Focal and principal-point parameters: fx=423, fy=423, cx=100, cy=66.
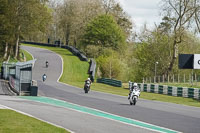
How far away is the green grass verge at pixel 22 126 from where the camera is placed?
13.6 meters

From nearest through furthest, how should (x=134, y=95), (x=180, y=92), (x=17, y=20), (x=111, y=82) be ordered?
(x=134, y=95), (x=180, y=92), (x=111, y=82), (x=17, y=20)

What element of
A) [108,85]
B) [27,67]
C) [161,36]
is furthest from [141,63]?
[27,67]

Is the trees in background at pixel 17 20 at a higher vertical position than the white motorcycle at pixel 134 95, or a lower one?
higher

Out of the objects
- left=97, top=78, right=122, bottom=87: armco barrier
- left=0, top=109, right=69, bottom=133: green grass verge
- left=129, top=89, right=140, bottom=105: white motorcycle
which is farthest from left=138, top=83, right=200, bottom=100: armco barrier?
left=0, top=109, right=69, bottom=133: green grass verge

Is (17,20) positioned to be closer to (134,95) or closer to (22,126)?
(134,95)

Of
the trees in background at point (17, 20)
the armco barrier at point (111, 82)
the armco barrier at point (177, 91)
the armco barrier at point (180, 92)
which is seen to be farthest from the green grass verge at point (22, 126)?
the trees in background at point (17, 20)

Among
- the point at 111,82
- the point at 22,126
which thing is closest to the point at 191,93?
the point at 111,82

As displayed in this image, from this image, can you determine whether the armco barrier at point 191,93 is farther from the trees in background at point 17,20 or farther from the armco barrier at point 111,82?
the trees in background at point 17,20

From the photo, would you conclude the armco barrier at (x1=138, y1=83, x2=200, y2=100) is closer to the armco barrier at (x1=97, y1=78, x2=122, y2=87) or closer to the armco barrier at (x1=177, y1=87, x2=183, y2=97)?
the armco barrier at (x1=177, y1=87, x2=183, y2=97)

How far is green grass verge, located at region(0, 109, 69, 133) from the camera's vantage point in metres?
13.6

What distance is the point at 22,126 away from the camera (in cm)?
1439

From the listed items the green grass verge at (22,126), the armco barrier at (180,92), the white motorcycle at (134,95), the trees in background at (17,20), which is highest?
the trees in background at (17,20)

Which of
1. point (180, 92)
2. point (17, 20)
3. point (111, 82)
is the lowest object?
point (180, 92)

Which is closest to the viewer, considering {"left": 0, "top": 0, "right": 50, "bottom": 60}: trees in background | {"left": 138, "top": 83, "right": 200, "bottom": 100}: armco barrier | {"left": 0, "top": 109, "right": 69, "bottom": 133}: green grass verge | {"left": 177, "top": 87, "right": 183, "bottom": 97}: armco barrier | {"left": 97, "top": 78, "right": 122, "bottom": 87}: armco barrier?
{"left": 0, "top": 109, "right": 69, "bottom": 133}: green grass verge
